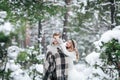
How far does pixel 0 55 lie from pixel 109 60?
308 cm

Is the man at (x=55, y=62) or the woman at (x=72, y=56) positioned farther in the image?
the woman at (x=72, y=56)

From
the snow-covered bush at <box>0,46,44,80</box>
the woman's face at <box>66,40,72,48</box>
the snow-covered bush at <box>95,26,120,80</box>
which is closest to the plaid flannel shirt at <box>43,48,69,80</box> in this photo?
the woman's face at <box>66,40,72,48</box>

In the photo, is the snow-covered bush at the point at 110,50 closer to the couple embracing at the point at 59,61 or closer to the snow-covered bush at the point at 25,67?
the couple embracing at the point at 59,61

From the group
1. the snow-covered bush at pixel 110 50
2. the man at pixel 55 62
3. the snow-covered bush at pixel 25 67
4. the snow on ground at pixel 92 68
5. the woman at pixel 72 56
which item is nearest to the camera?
the snow-covered bush at pixel 25 67

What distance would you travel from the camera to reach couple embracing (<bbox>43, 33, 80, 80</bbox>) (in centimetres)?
786

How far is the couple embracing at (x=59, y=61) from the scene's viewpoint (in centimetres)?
786

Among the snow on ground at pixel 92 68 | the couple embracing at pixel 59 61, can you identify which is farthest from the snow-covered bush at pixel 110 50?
the couple embracing at pixel 59 61

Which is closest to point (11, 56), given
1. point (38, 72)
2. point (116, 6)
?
point (38, 72)

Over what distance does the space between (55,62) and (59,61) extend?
11 cm

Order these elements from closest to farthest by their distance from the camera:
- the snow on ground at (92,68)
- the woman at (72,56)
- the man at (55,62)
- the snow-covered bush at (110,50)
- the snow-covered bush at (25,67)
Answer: the snow-covered bush at (25,67)
the snow on ground at (92,68)
the snow-covered bush at (110,50)
the man at (55,62)
the woman at (72,56)

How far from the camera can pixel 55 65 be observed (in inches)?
313

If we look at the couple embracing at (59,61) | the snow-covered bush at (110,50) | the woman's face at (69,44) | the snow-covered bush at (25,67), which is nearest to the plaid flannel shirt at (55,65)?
the couple embracing at (59,61)

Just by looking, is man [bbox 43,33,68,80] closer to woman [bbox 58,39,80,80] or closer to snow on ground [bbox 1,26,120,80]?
woman [bbox 58,39,80,80]

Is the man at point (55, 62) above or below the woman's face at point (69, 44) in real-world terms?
below
